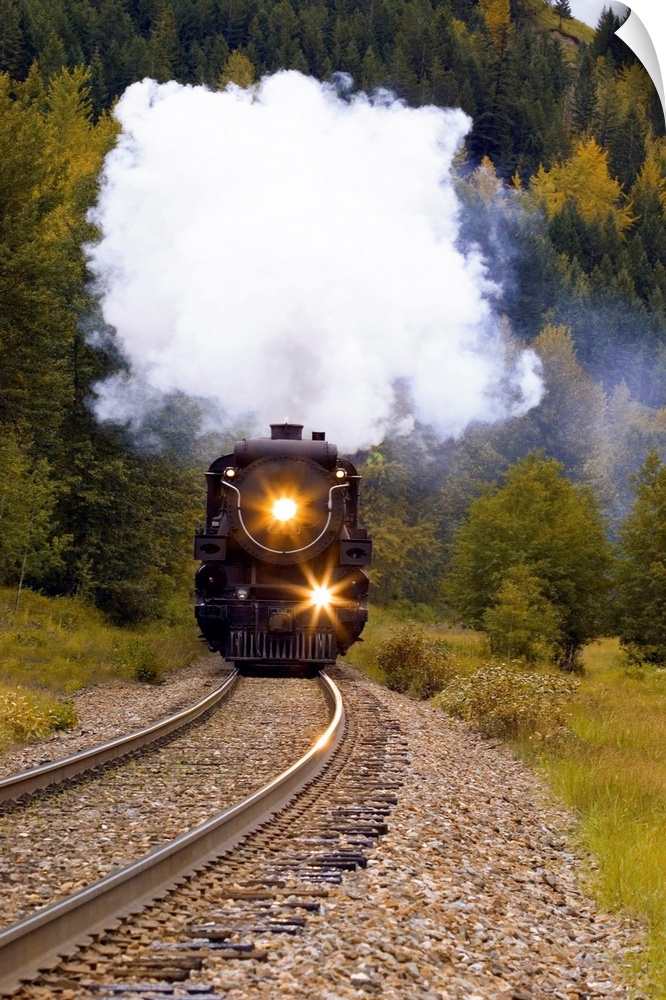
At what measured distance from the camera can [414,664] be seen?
73.6 ft

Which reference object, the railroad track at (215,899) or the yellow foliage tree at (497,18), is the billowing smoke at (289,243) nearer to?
the railroad track at (215,899)

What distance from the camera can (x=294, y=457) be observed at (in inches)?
725

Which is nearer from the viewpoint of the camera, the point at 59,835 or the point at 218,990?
the point at 218,990

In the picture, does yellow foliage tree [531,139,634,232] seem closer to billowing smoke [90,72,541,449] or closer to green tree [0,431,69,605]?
green tree [0,431,69,605]

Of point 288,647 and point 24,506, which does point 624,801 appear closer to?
point 288,647

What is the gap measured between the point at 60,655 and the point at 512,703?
10309 mm

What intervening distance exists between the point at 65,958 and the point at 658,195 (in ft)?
297

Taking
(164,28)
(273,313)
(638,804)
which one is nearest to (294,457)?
(273,313)

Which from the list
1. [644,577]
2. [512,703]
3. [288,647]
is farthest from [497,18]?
[512,703]

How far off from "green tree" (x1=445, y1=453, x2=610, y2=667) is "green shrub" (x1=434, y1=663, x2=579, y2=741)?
51.0 feet

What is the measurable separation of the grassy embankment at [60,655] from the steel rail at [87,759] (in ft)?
4.28

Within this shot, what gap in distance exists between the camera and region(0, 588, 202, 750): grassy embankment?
45.4 feet

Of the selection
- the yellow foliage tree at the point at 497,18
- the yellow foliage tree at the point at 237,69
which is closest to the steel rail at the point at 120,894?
the yellow foliage tree at the point at 237,69

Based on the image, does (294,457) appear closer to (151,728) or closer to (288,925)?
(151,728)
